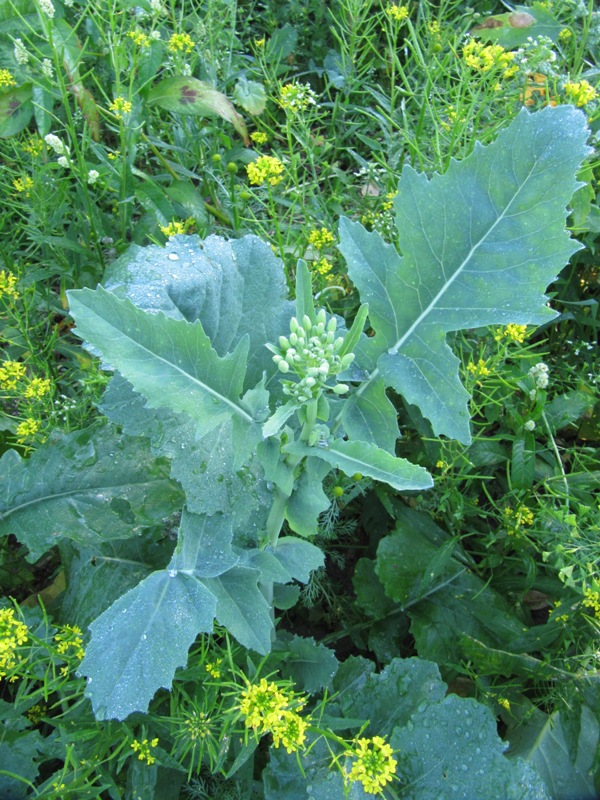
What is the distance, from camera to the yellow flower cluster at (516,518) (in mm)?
2203

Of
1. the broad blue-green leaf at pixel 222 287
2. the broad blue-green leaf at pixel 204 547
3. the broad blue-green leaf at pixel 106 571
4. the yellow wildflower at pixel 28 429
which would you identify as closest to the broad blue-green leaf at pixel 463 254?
the broad blue-green leaf at pixel 222 287

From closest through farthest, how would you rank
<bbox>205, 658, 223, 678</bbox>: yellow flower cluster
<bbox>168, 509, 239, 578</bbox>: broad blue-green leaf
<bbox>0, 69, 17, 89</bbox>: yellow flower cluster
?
<bbox>168, 509, 239, 578</bbox>: broad blue-green leaf
<bbox>205, 658, 223, 678</bbox>: yellow flower cluster
<bbox>0, 69, 17, 89</bbox>: yellow flower cluster

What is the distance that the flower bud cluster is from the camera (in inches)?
53.2

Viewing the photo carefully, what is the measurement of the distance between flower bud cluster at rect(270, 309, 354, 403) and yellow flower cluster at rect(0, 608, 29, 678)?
38.1 inches

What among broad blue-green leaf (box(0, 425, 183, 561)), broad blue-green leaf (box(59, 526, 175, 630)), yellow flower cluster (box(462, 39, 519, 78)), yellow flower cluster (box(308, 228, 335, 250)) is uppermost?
yellow flower cluster (box(462, 39, 519, 78))

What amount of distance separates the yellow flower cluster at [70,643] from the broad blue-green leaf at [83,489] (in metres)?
0.24

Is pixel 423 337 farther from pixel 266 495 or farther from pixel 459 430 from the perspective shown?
pixel 266 495

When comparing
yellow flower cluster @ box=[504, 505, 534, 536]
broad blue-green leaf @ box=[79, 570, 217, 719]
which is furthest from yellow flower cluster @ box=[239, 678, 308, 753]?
yellow flower cluster @ box=[504, 505, 534, 536]

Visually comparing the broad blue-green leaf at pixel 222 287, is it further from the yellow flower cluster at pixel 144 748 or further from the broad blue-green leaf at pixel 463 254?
the yellow flower cluster at pixel 144 748

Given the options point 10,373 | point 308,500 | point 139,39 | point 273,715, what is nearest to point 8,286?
point 10,373

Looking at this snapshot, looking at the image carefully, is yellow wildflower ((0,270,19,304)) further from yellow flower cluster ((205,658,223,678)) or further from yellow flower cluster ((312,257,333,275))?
yellow flower cluster ((205,658,223,678))

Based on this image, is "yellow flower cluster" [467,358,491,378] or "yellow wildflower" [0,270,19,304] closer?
"yellow flower cluster" [467,358,491,378]

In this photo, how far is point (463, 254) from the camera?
162cm

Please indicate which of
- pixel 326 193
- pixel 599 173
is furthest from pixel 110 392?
pixel 599 173
